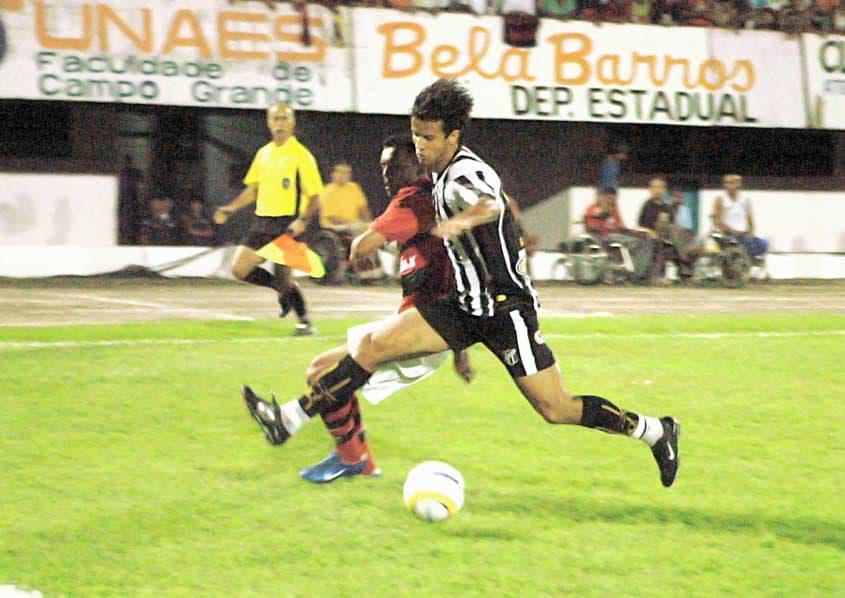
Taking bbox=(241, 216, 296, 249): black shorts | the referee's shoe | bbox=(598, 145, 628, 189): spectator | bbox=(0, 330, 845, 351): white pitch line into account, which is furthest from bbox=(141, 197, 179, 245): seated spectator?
the referee's shoe

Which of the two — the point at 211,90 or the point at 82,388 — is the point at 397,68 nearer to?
the point at 211,90

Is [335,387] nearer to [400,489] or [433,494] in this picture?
[400,489]

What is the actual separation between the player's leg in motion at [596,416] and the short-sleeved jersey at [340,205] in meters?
13.4

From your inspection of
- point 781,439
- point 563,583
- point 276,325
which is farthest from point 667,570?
point 276,325

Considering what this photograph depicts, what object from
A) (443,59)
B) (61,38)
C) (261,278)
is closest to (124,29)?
(61,38)

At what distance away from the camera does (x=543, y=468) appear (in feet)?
22.3

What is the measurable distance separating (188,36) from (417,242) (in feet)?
47.7

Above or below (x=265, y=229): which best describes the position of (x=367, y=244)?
below

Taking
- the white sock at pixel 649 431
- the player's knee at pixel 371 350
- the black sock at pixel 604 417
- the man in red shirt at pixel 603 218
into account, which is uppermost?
the man in red shirt at pixel 603 218

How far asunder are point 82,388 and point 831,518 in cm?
517

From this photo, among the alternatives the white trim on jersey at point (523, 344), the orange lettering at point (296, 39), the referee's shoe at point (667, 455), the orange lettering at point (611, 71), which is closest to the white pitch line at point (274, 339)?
the referee's shoe at point (667, 455)

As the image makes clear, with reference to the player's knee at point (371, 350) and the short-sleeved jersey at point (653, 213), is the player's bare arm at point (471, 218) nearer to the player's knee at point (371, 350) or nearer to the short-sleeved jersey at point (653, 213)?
the player's knee at point (371, 350)

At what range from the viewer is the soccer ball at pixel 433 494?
5.51 meters

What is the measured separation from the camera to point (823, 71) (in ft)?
78.2
